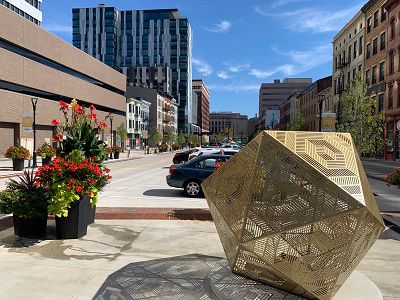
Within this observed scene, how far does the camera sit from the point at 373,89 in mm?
45875

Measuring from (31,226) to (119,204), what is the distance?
4540 mm

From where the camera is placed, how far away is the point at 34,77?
4694cm

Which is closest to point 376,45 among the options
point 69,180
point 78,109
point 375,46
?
point 375,46

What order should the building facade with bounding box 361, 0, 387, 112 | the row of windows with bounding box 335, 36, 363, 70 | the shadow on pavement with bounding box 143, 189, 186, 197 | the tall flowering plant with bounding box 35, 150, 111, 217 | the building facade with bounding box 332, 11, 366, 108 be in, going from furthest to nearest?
the row of windows with bounding box 335, 36, 363, 70, the building facade with bounding box 332, 11, 366, 108, the building facade with bounding box 361, 0, 387, 112, the shadow on pavement with bounding box 143, 189, 186, 197, the tall flowering plant with bounding box 35, 150, 111, 217

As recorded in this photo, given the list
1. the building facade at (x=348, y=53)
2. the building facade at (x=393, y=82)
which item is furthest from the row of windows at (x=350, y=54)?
the building facade at (x=393, y=82)

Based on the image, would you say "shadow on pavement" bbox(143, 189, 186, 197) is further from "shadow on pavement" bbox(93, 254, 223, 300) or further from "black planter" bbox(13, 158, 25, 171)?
"black planter" bbox(13, 158, 25, 171)

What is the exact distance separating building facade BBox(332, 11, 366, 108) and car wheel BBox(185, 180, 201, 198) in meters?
39.6

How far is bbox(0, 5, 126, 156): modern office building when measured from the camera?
40.9 m

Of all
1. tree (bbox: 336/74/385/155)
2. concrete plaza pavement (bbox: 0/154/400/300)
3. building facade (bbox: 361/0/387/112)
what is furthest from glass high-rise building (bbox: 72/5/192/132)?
concrete plaza pavement (bbox: 0/154/400/300)

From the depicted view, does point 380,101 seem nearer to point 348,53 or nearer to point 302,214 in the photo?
point 348,53

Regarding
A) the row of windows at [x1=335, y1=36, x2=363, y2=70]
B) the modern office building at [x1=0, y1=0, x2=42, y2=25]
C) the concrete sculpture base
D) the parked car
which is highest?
the modern office building at [x1=0, y1=0, x2=42, y2=25]

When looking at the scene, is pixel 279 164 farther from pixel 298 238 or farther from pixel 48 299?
pixel 48 299

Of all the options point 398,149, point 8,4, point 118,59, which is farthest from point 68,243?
point 118,59

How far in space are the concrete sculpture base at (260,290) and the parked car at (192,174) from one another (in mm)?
8819
